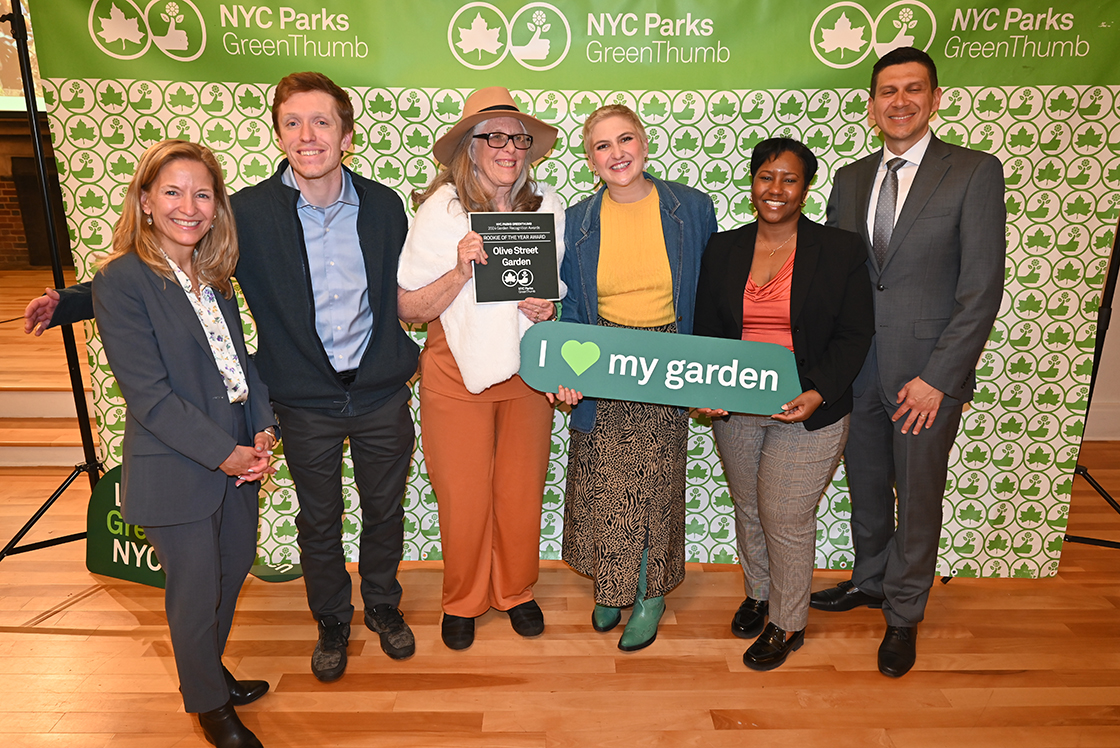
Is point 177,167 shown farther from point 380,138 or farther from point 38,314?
point 380,138

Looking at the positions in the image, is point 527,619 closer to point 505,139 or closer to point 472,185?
point 472,185

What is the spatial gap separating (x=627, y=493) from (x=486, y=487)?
0.52 metres

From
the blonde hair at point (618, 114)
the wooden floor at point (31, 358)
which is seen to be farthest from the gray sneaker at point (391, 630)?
the wooden floor at point (31, 358)

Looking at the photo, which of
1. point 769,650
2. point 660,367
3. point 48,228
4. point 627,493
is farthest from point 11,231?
point 769,650

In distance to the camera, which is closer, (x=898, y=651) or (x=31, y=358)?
(x=898, y=651)

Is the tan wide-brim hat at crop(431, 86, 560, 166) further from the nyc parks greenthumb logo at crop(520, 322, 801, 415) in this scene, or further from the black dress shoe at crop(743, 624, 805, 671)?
the black dress shoe at crop(743, 624, 805, 671)

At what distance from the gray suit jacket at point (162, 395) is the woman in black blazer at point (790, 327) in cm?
149

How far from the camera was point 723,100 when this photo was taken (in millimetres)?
2740

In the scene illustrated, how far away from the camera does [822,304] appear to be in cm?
209

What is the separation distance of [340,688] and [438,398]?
3.47 ft

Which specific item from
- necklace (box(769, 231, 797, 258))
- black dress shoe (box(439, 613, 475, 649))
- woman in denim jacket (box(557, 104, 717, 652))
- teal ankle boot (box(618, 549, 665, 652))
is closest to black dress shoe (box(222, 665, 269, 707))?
black dress shoe (box(439, 613, 475, 649))

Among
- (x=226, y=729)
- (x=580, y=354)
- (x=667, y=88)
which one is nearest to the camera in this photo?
(x=226, y=729)

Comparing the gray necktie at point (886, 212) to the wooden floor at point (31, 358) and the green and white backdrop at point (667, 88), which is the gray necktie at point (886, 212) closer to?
the green and white backdrop at point (667, 88)

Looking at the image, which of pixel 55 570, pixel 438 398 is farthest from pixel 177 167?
pixel 55 570
